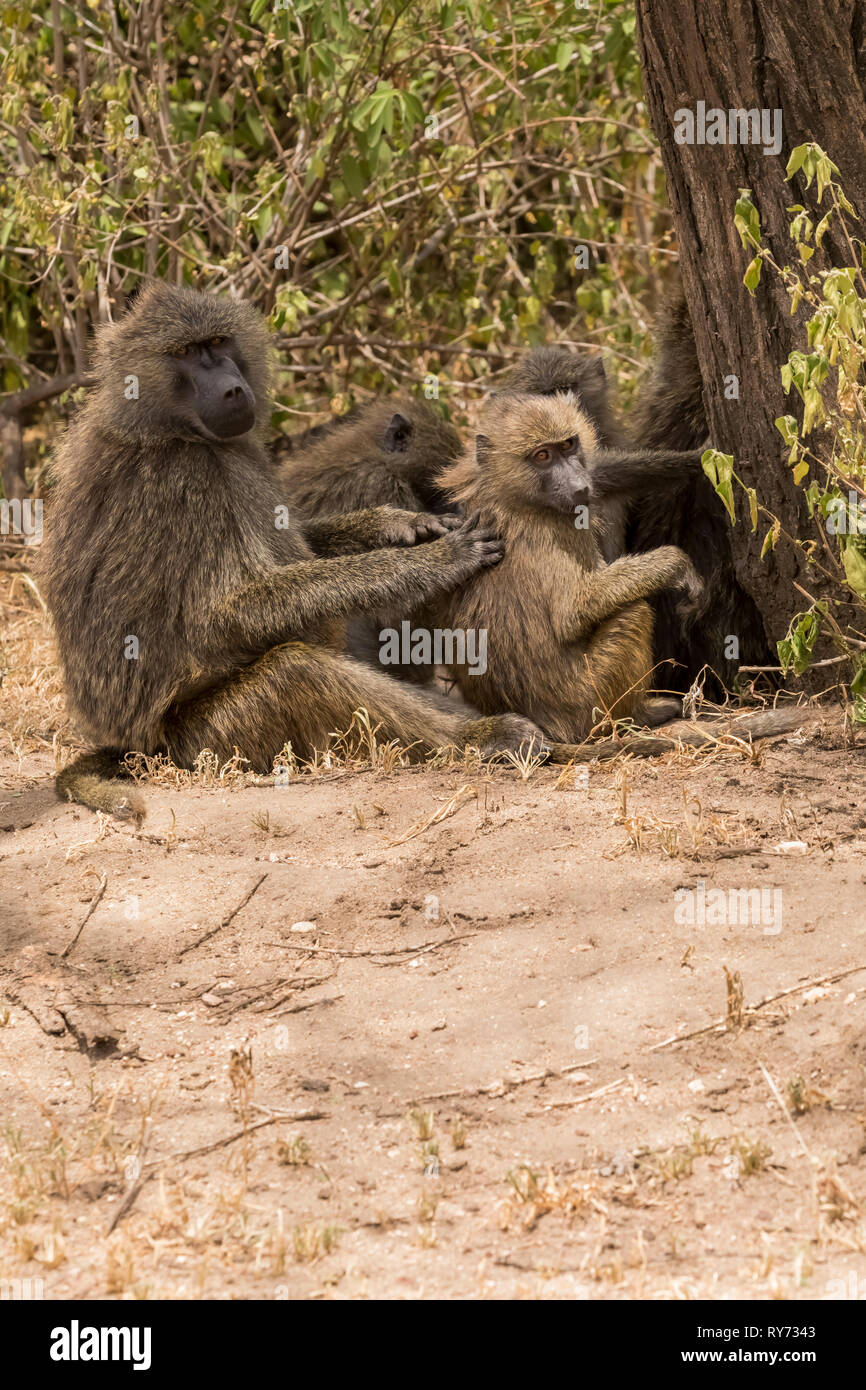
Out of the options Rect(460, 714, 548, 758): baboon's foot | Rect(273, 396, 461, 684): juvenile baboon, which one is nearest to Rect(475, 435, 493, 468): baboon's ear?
Rect(273, 396, 461, 684): juvenile baboon

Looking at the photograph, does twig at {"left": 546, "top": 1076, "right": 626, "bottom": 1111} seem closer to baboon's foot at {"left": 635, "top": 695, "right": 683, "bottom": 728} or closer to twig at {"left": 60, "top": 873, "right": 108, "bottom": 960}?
twig at {"left": 60, "top": 873, "right": 108, "bottom": 960}

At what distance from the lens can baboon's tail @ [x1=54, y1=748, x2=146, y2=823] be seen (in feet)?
14.9

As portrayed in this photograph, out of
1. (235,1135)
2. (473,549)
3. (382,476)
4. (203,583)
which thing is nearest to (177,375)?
(203,583)

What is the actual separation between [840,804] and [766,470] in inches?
47.3

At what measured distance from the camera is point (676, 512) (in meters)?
5.38

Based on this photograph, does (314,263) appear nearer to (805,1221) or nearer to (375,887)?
(375,887)

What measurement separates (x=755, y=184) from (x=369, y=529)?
1639 mm

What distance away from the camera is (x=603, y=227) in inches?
320

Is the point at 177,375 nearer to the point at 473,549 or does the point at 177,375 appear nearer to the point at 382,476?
the point at 382,476

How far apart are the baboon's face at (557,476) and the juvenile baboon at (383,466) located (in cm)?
76

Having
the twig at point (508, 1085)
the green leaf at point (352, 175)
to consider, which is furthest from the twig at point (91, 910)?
the green leaf at point (352, 175)

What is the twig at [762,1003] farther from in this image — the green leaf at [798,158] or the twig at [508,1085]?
the green leaf at [798,158]

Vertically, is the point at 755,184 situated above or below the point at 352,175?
below

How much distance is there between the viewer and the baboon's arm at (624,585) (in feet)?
15.6
